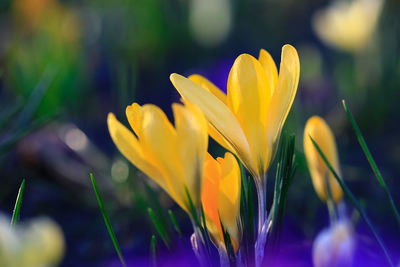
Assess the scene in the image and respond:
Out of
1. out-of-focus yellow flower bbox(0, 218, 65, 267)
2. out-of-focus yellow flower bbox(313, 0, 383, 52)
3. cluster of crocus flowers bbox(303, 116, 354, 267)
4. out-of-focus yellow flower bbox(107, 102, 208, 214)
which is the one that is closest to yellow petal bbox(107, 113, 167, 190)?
out-of-focus yellow flower bbox(107, 102, 208, 214)

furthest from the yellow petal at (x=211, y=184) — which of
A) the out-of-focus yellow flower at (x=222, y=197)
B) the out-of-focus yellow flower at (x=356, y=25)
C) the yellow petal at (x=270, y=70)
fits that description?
the out-of-focus yellow flower at (x=356, y=25)

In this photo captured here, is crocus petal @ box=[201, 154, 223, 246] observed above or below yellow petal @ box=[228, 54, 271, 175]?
below

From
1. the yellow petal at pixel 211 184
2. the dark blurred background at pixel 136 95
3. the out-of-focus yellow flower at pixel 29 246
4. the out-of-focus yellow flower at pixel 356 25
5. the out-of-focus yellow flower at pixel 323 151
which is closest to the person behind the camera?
the out-of-focus yellow flower at pixel 29 246

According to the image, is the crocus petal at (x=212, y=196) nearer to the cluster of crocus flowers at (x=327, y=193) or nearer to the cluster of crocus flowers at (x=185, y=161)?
the cluster of crocus flowers at (x=185, y=161)

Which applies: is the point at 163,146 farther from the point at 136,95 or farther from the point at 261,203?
the point at 136,95

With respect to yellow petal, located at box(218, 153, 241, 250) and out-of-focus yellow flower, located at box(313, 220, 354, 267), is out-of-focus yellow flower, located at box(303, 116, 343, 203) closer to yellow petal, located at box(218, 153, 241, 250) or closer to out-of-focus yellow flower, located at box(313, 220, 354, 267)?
out-of-focus yellow flower, located at box(313, 220, 354, 267)

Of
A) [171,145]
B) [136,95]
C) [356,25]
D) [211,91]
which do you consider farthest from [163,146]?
[136,95]

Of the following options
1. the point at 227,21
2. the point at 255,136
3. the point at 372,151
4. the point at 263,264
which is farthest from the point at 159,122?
the point at 227,21
